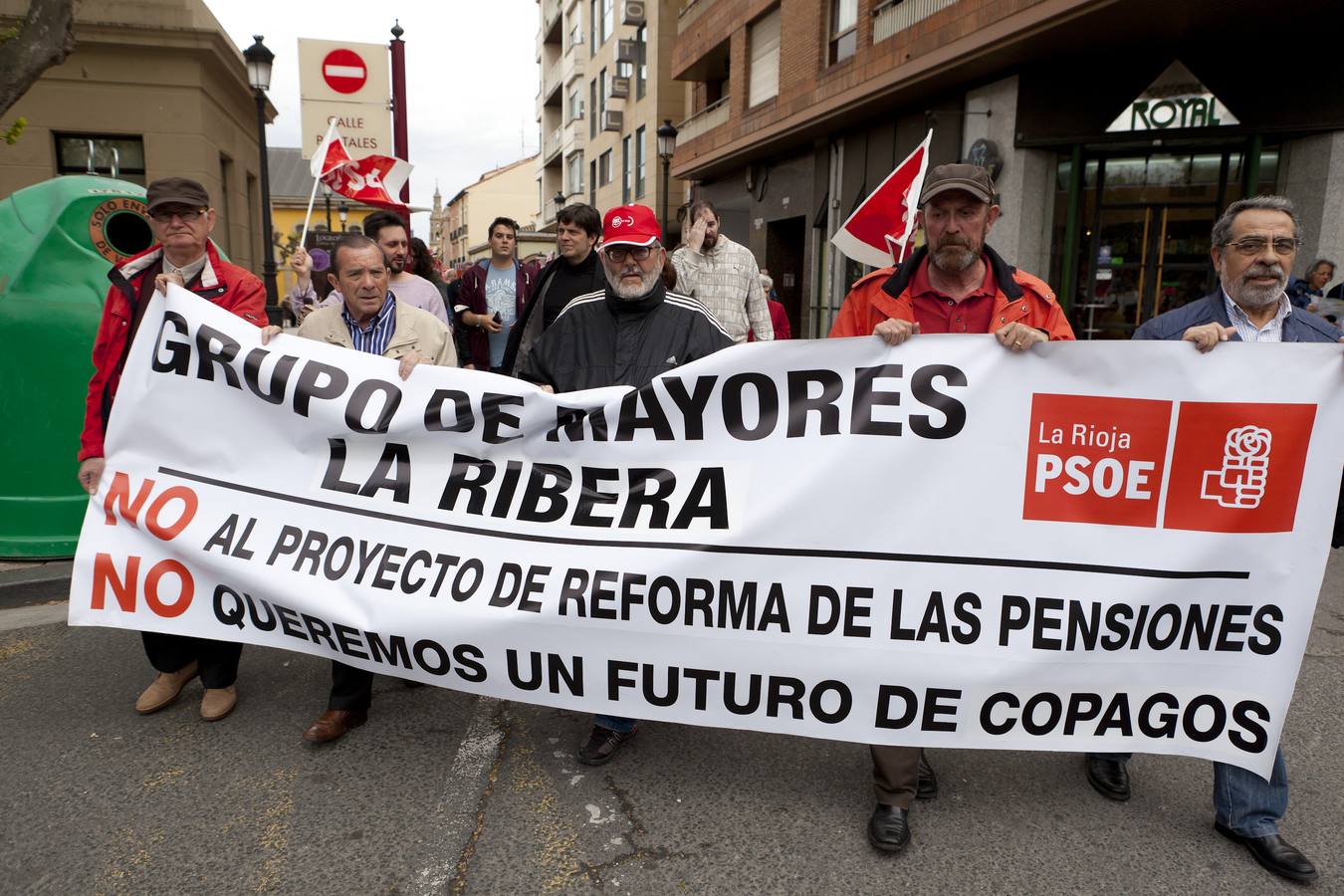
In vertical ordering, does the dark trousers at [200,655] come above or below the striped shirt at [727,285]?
below

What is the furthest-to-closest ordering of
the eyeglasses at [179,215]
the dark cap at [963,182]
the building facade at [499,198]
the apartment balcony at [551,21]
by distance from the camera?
the building facade at [499,198], the apartment balcony at [551,21], the eyeglasses at [179,215], the dark cap at [963,182]

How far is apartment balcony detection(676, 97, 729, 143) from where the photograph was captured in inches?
890

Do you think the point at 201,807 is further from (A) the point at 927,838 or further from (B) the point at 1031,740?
(B) the point at 1031,740

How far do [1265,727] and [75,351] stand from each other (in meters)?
6.35

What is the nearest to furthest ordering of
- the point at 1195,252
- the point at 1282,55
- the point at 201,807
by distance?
the point at 201,807 → the point at 1282,55 → the point at 1195,252

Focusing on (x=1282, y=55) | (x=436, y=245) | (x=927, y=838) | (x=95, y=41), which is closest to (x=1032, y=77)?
(x=1282, y=55)

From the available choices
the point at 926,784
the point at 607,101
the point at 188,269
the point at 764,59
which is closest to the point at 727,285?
the point at 188,269

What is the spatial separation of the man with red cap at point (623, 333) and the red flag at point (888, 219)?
11.0 ft

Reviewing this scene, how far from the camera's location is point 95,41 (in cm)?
1498

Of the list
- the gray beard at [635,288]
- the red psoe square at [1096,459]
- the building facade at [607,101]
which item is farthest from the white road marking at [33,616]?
the building facade at [607,101]

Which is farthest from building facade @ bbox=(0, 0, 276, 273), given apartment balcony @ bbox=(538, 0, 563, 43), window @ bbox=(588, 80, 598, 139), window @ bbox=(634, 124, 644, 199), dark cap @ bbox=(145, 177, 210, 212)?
apartment balcony @ bbox=(538, 0, 563, 43)

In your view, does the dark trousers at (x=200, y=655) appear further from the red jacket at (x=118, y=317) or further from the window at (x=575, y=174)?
the window at (x=575, y=174)

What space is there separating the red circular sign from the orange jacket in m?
12.5

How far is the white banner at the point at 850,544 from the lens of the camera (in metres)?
2.82
